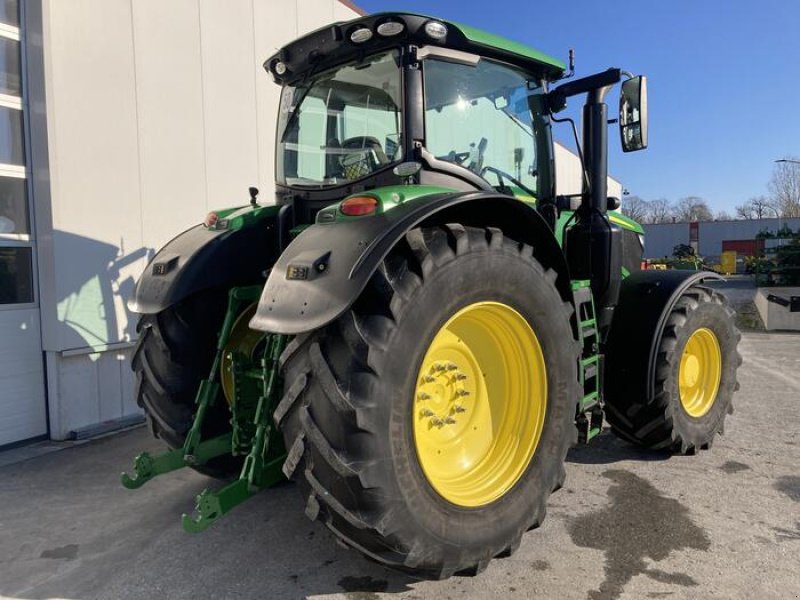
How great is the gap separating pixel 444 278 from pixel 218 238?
59.7 inches

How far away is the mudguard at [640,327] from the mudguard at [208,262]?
231 cm

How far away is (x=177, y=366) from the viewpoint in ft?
10.6

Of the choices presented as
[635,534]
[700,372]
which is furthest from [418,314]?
[700,372]

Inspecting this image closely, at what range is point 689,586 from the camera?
2531mm

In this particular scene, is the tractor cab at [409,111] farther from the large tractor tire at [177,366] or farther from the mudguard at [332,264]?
the large tractor tire at [177,366]

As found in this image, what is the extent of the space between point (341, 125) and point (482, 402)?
1753 millimetres

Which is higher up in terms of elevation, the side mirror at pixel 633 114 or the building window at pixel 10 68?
the building window at pixel 10 68

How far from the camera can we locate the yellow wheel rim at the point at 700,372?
4.32 meters

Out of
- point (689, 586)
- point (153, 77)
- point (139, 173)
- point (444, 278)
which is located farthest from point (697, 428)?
point (153, 77)

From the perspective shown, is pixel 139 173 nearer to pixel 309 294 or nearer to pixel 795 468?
pixel 309 294

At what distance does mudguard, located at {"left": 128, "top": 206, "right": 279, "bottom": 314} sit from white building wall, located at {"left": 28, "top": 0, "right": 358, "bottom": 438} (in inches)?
73.2

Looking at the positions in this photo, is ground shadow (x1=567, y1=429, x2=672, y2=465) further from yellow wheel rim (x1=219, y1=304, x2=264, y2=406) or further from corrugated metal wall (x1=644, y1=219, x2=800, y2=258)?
corrugated metal wall (x1=644, y1=219, x2=800, y2=258)

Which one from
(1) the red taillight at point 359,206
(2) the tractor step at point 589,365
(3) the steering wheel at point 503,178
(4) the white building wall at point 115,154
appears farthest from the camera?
(4) the white building wall at point 115,154

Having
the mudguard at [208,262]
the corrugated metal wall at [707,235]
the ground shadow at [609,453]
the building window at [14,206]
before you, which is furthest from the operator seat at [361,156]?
the corrugated metal wall at [707,235]
